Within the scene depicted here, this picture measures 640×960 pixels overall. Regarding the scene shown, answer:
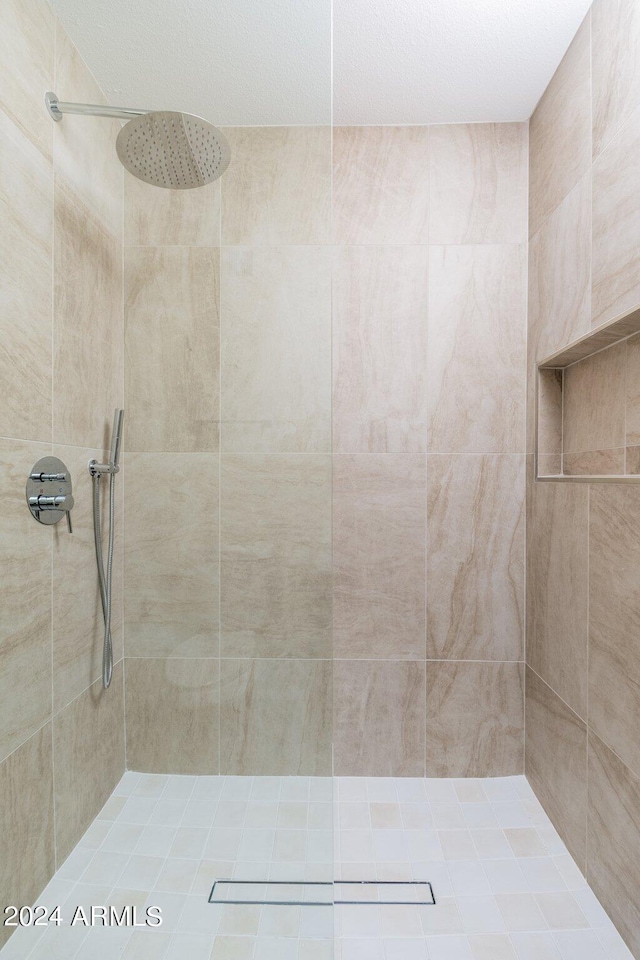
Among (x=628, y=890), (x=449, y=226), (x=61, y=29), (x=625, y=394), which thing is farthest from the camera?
(x=449, y=226)

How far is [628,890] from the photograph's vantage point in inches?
45.7

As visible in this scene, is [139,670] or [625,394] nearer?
[139,670]

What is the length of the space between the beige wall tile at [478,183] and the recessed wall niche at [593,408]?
1.76 feet

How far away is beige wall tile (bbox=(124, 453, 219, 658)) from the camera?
2.92ft

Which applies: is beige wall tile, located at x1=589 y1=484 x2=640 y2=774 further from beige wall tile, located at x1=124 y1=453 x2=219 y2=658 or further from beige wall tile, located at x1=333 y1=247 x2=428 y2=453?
beige wall tile, located at x1=124 y1=453 x2=219 y2=658

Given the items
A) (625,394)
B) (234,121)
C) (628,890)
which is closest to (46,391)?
(234,121)

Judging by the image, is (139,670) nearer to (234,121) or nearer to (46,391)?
(46,391)

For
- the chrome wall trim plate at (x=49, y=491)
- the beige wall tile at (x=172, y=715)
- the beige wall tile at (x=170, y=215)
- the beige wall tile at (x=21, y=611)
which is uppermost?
the beige wall tile at (x=170, y=215)

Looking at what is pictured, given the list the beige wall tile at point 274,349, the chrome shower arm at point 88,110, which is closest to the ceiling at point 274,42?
the chrome shower arm at point 88,110

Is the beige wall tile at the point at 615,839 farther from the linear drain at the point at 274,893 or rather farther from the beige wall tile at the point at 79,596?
the beige wall tile at the point at 79,596

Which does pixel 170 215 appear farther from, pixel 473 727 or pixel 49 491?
pixel 473 727

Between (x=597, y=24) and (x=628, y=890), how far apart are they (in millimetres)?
2090

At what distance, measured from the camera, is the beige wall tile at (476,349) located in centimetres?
178

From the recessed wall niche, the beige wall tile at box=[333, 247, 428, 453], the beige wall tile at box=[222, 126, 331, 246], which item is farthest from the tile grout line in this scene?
the recessed wall niche
